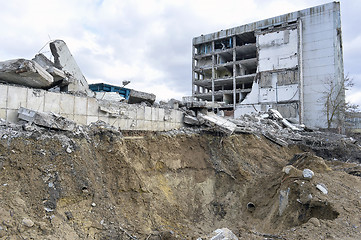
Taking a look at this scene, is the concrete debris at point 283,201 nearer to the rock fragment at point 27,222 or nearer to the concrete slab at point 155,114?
the concrete slab at point 155,114

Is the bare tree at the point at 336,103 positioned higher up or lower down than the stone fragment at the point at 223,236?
higher up

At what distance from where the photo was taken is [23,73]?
4.98 metres

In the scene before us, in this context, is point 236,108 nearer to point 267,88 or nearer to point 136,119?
point 267,88

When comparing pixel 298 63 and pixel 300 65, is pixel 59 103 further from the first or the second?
pixel 300 65

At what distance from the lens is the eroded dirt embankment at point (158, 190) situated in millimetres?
4027

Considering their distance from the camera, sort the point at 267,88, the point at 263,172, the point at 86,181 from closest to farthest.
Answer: the point at 86,181
the point at 263,172
the point at 267,88

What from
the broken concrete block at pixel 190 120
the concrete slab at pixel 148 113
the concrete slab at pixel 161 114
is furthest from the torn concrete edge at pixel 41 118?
the broken concrete block at pixel 190 120

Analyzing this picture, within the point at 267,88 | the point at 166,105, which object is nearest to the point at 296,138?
the point at 166,105

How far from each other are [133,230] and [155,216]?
0.86m

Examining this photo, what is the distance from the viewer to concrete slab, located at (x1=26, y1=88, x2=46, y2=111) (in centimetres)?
492

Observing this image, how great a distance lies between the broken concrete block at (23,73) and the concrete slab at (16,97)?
417 millimetres

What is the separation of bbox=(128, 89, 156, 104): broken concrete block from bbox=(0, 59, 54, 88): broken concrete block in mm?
2740

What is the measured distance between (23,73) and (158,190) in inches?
166

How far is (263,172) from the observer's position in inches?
336
